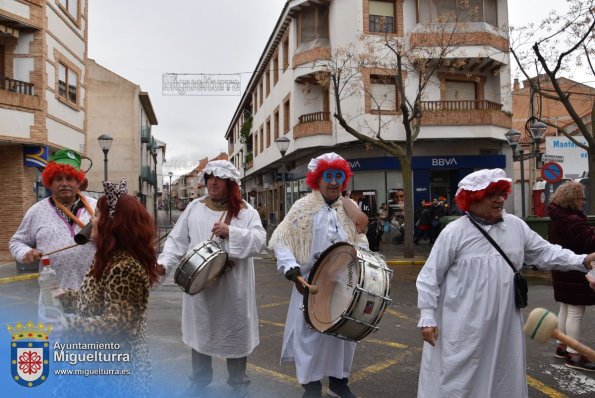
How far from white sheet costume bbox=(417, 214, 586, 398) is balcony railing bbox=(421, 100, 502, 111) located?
19.0m

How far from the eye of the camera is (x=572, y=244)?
4.84m

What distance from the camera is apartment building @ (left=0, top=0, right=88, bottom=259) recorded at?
15602 mm

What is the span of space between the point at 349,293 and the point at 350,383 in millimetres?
1457

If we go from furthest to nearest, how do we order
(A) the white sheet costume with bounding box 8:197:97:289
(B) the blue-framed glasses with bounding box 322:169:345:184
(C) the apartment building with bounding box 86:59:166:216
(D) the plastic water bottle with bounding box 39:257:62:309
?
(C) the apartment building with bounding box 86:59:166:216 < (B) the blue-framed glasses with bounding box 322:169:345:184 < (A) the white sheet costume with bounding box 8:197:97:289 < (D) the plastic water bottle with bounding box 39:257:62:309

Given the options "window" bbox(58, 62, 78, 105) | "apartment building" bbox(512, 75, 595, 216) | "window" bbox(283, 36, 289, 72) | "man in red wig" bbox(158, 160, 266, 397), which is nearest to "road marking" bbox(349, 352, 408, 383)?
"man in red wig" bbox(158, 160, 266, 397)

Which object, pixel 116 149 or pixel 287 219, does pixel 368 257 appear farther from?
pixel 116 149

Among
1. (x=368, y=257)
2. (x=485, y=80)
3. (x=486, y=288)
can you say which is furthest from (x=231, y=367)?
(x=485, y=80)

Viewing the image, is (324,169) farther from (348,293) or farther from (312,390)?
(312,390)

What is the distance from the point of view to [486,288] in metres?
3.03

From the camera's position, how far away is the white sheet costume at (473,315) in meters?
3.00

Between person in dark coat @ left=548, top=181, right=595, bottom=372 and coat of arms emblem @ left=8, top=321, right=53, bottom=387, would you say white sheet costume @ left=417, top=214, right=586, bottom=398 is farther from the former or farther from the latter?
coat of arms emblem @ left=8, top=321, right=53, bottom=387

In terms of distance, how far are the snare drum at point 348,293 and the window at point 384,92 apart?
18.5 m

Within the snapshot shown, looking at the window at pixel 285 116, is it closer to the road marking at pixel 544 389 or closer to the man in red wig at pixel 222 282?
the man in red wig at pixel 222 282

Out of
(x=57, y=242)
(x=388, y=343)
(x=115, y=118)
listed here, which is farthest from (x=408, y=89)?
(x=115, y=118)
